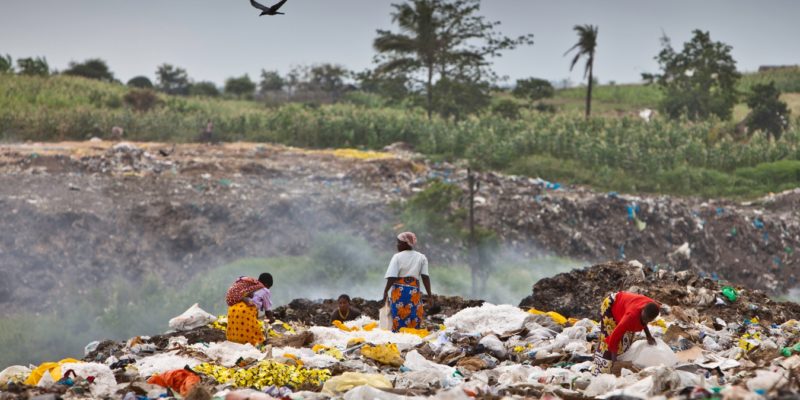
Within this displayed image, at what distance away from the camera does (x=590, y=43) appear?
29.8 metres

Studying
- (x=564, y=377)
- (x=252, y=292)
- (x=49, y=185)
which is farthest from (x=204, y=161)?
(x=564, y=377)

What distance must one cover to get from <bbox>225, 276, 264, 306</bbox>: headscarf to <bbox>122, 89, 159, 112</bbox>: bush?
23.5 m

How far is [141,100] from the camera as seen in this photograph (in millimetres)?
32281

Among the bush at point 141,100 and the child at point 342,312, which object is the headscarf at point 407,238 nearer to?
the child at point 342,312

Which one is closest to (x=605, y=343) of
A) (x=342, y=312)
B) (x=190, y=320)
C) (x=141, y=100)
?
(x=342, y=312)

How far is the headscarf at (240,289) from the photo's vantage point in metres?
8.74

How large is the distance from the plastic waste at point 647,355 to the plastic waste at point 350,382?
5.95ft

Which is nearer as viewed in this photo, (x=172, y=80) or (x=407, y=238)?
(x=407, y=238)

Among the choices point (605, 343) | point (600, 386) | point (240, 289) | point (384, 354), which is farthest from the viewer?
point (240, 289)

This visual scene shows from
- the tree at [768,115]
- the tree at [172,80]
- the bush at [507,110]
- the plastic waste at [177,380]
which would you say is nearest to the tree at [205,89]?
the tree at [172,80]

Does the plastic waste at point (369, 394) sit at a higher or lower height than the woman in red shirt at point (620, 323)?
lower

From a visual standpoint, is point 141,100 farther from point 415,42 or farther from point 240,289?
point 240,289

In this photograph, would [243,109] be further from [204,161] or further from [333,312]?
[333,312]

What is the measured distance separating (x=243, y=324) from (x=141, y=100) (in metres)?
24.9
